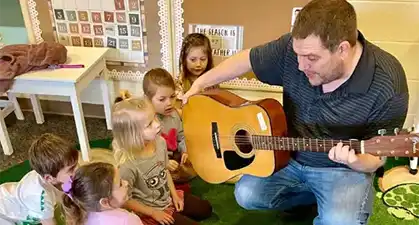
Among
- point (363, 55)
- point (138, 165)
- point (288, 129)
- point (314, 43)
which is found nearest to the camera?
point (314, 43)

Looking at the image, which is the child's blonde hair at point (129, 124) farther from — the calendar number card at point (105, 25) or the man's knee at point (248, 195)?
the calendar number card at point (105, 25)

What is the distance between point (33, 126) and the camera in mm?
2506

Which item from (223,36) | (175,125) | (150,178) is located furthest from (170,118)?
(223,36)

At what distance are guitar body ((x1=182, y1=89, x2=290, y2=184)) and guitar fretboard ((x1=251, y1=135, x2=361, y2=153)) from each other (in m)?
0.02

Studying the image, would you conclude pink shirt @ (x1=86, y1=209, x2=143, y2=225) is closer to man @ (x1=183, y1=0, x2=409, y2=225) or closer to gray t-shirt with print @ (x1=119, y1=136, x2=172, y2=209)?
gray t-shirt with print @ (x1=119, y1=136, x2=172, y2=209)

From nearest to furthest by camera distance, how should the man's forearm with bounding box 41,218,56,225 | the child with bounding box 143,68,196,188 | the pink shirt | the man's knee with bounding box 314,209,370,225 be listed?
the pink shirt → the man's knee with bounding box 314,209,370,225 → the man's forearm with bounding box 41,218,56,225 → the child with bounding box 143,68,196,188

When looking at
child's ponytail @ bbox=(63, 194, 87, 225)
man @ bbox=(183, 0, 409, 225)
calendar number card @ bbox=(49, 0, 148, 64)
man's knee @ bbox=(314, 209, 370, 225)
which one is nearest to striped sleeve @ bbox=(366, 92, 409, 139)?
man @ bbox=(183, 0, 409, 225)

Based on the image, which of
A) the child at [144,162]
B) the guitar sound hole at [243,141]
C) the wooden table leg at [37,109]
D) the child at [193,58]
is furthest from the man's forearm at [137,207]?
the wooden table leg at [37,109]

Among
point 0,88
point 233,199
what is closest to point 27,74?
point 0,88

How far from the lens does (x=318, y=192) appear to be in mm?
1637

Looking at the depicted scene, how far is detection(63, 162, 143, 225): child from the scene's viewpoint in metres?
1.39

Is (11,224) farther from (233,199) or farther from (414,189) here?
(414,189)

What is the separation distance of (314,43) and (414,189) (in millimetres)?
1042

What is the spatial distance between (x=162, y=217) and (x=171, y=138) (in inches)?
16.2
